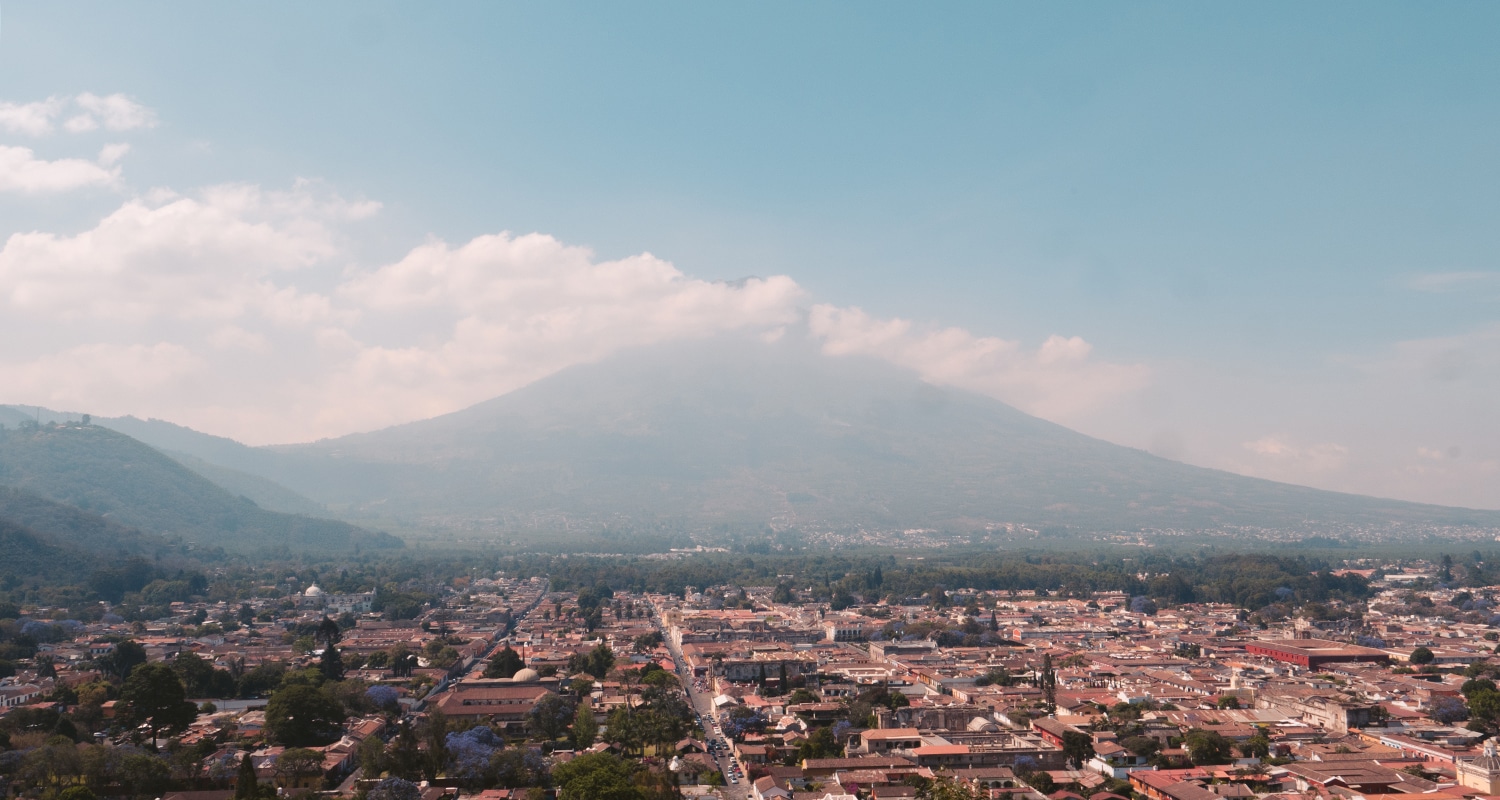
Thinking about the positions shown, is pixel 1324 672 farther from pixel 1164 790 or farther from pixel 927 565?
pixel 927 565

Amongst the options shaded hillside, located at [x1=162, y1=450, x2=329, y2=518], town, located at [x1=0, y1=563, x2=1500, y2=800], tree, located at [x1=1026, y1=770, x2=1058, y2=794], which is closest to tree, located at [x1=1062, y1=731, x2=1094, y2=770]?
town, located at [x1=0, y1=563, x2=1500, y2=800]

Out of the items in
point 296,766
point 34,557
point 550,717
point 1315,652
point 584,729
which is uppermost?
point 34,557

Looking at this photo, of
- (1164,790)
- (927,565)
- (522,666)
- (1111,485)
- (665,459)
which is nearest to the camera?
(1164,790)

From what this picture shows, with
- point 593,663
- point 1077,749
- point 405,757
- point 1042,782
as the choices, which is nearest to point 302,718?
point 405,757

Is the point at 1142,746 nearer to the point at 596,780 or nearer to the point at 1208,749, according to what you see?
the point at 1208,749

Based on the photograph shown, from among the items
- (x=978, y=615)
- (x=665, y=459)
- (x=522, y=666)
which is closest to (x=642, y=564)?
(x=978, y=615)

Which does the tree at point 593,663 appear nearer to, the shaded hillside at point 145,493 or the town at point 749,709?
the town at point 749,709
